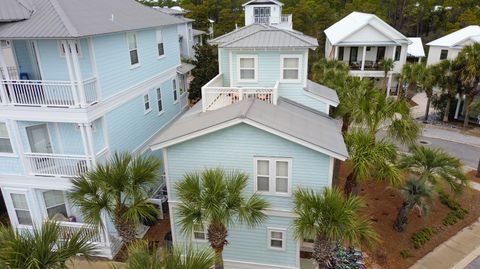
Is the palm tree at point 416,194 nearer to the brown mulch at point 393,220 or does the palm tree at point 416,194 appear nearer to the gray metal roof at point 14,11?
the brown mulch at point 393,220

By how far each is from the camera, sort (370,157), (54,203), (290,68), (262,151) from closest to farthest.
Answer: (262,151) → (370,157) → (54,203) → (290,68)

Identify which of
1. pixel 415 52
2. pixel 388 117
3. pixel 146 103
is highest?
pixel 388 117

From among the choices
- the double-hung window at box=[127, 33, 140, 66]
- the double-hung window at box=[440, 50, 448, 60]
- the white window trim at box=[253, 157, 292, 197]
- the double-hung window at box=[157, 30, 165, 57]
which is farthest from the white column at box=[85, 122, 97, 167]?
the double-hung window at box=[440, 50, 448, 60]

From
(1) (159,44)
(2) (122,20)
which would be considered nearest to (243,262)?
(2) (122,20)

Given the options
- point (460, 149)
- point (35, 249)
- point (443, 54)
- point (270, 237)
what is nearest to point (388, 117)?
point (270, 237)

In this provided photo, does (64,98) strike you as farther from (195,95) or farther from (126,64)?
(195,95)

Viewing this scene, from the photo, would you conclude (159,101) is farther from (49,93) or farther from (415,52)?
(415,52)
